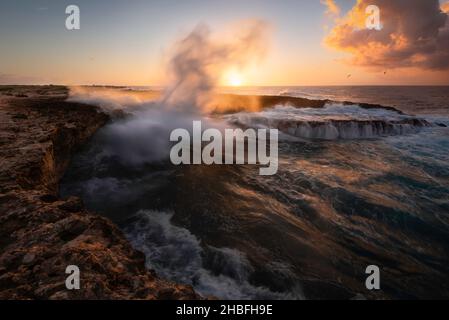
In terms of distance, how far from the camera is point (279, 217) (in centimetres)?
817

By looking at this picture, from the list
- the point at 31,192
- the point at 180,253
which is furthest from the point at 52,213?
the point at 180,253

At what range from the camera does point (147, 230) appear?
7.46 m

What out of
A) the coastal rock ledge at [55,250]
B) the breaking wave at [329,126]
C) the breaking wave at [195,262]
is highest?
the breaking wave at [329,126]

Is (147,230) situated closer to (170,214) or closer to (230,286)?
(170,214)

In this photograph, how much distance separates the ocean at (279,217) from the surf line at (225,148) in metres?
0.76

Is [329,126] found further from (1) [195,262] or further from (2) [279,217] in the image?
(1) [195,262]

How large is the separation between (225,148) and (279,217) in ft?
27.3

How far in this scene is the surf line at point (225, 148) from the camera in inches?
532

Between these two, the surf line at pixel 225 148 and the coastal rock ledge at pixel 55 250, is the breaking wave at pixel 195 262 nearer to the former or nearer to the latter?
the coastal rock ledge at pixel 55 250

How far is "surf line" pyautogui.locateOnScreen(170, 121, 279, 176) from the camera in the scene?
532 inches

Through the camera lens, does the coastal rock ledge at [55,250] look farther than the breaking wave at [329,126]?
No

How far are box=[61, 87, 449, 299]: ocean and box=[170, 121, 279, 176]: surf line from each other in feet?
2.51

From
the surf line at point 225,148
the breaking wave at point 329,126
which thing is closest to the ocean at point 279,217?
the surf line at point 225,148
